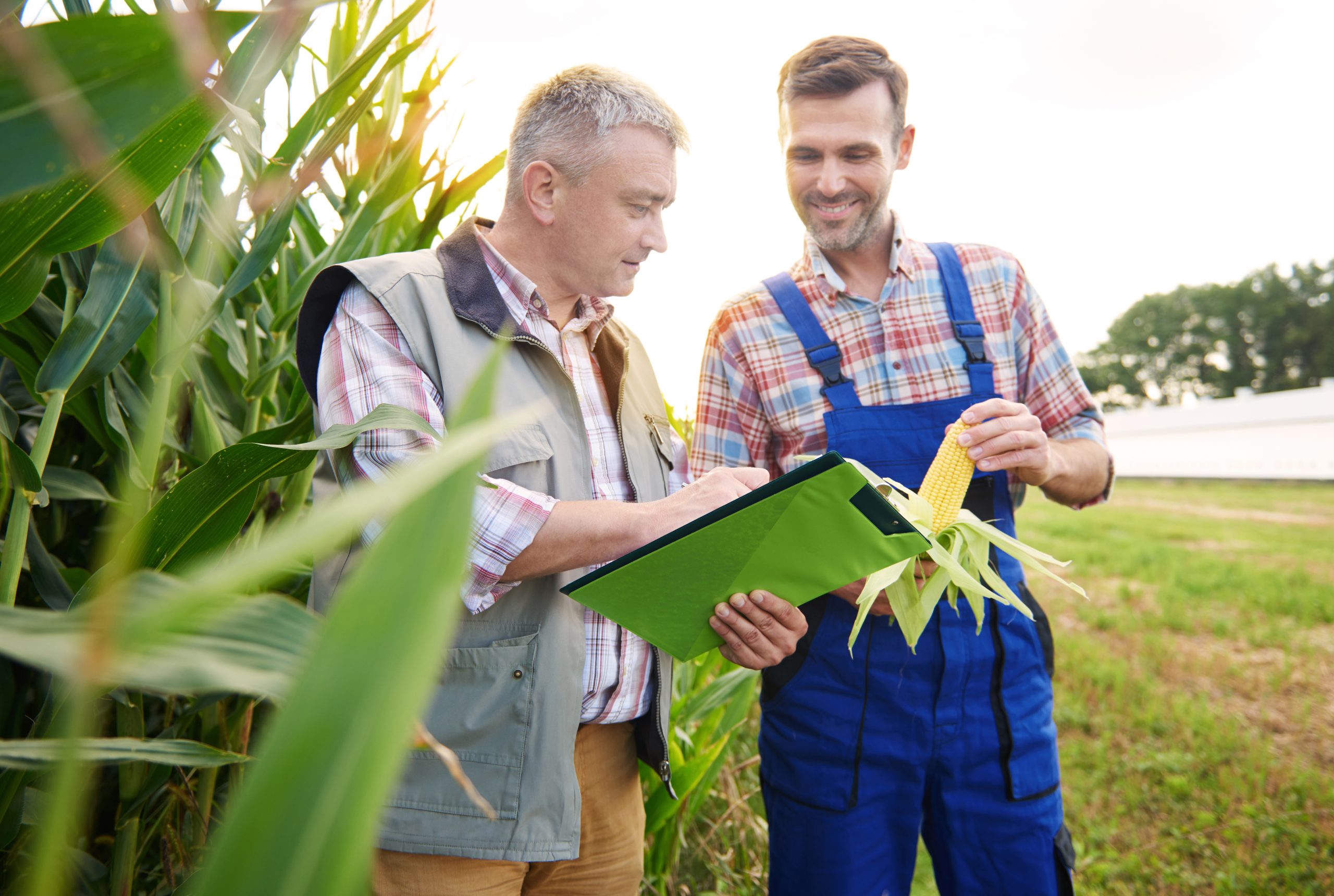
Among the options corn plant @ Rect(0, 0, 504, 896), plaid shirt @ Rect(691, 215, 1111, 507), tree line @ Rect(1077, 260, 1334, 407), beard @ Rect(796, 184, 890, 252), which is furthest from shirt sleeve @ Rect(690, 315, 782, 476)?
tree line @ Rect(1077, 260, 1334, 407)

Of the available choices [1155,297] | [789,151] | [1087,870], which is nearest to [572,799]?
[789,151]

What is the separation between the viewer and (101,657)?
0.59 ft

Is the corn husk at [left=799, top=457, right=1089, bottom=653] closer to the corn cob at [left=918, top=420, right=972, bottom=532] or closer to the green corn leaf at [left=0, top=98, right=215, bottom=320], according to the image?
the corn cob at [left=918, top=420, right=972, bottom=532]

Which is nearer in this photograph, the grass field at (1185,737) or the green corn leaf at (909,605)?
the green corn leaf at (909,605)

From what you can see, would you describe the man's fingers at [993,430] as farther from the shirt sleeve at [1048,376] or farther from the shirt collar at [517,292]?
the shirt collar at [517,292]

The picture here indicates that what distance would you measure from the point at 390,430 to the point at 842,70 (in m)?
1.14

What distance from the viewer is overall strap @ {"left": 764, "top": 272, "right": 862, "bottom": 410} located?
1476mm

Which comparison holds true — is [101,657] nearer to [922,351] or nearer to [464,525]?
[464,525]

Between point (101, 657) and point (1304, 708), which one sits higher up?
point (101, 657)

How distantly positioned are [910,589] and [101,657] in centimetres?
116

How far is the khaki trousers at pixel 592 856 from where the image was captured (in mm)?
1050

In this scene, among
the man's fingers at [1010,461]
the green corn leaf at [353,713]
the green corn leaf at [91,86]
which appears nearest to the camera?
the green corn leaf at [353,713]

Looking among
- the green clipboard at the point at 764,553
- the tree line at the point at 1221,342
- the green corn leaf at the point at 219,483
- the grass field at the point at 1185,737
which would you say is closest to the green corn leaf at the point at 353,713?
the green corn leaf at the point at 219,483

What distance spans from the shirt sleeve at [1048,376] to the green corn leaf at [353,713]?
1580 mm
